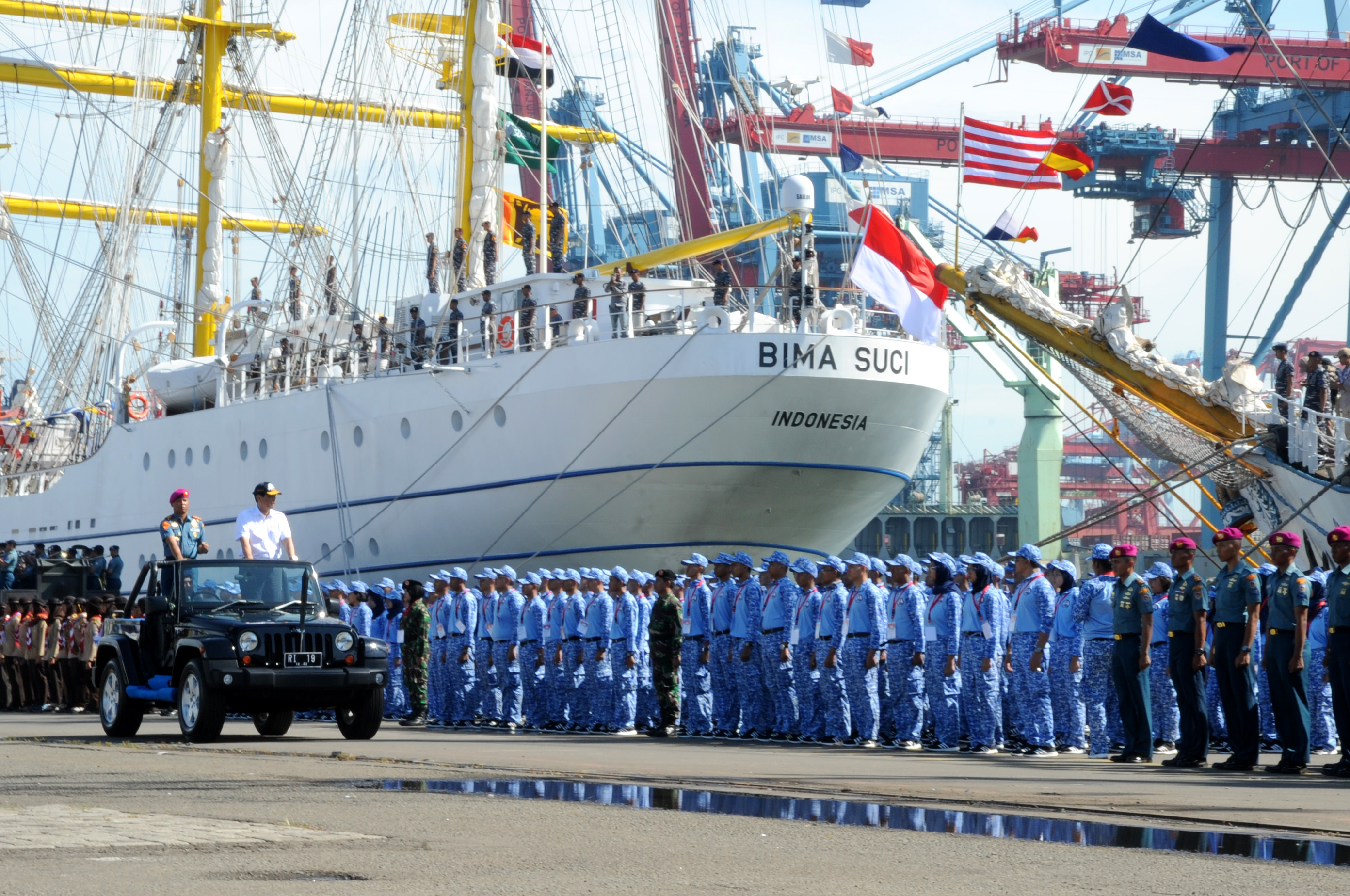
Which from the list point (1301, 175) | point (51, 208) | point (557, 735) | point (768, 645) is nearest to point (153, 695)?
point (557, 735)

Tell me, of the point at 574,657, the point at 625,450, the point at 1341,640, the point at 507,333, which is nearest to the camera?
the point at 1341,640

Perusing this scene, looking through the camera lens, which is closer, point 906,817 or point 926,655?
point 906,817

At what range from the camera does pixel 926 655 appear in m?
14.0

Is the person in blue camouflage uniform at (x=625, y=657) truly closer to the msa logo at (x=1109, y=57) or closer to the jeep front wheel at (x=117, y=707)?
the jeep front wheel at (x=117, y=707)

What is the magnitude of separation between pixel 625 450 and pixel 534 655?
21.3ft

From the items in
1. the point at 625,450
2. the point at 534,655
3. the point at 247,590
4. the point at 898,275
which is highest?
the point at 898,275

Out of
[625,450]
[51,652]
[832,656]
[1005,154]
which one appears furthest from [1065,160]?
[51,652]

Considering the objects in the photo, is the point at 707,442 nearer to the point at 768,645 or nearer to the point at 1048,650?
the point at 768,645

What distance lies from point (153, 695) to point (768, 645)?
212 inches

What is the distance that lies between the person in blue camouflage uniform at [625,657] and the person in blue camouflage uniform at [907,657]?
316 cm

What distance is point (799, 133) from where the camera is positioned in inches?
2191

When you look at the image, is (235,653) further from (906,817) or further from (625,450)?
(625,450)

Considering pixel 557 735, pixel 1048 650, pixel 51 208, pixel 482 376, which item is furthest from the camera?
pixel 51 208

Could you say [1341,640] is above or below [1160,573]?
below
